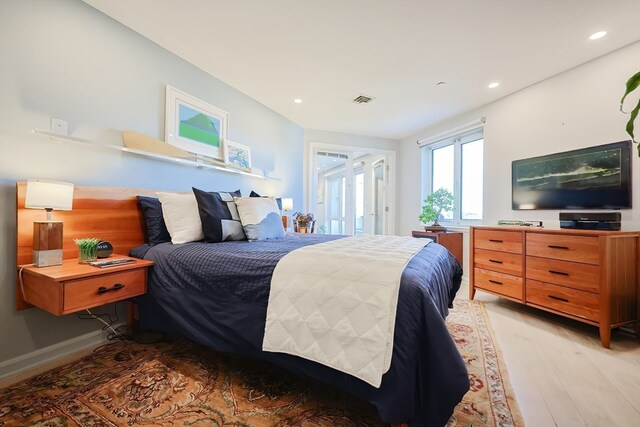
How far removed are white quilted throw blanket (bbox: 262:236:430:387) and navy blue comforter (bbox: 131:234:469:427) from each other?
0.20 feet

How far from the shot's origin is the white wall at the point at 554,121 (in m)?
2.37

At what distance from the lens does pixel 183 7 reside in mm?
1964

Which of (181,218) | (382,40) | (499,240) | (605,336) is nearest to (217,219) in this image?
(181,218)

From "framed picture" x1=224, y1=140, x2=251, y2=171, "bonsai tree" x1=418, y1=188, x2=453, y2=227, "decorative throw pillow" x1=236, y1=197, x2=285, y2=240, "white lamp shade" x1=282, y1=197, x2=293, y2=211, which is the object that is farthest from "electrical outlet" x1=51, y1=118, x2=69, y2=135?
"bonsai tree" x1=418, y1=188, x2=453, y2=227

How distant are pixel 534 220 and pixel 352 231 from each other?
286cm

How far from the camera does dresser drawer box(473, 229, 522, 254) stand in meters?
2.64

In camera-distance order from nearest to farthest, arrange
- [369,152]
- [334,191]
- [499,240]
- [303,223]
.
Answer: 1. [499,240]
2. [303,223]
3. [369,152]
4. [334,191]

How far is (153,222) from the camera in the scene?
2109 millimetres

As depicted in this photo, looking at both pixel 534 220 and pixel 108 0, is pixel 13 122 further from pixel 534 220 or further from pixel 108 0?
pixel 534 220

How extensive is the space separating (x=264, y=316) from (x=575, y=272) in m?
2.50

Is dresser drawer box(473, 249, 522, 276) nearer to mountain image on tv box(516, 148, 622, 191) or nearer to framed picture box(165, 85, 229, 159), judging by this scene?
mountain image on tv box(516, 148, 622, 191)

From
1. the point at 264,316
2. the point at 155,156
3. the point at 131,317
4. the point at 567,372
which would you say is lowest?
the point at 567,372

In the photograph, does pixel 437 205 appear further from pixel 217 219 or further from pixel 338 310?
pixel 338 310

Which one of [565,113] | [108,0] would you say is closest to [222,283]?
[108,0]
